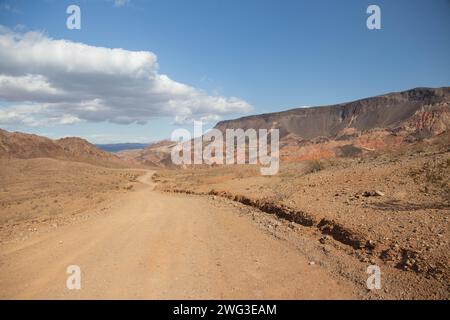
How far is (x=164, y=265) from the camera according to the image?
6.98m

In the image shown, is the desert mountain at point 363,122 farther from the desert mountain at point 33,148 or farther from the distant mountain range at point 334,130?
the desert mountain at point 33,148

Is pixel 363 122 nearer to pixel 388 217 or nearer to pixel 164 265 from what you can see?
pixel 388 217

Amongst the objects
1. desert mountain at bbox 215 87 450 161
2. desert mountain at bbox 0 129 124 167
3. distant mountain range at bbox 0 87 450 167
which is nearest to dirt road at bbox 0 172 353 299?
distant mountain range at bbox 0 87 450 167

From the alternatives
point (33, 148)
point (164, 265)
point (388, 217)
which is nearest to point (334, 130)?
point (33, 148)

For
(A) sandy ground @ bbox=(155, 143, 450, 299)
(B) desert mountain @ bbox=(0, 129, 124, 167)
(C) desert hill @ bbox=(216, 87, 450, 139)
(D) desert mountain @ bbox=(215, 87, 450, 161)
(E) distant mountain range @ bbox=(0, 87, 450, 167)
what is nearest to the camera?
(A) sandy ground @ bbox=(155, 143, 450, 299)

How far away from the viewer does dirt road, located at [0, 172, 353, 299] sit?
585 centimetres

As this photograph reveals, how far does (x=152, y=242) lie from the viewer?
864 cm

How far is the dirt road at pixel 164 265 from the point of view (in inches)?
230

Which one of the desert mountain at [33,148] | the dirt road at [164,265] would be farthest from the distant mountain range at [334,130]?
the dirt road at [164,265]

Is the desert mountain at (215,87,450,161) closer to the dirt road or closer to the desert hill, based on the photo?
the desert hill

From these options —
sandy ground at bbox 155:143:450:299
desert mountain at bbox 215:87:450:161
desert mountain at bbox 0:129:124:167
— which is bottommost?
sandy ground at bbox 155:143:450:299
